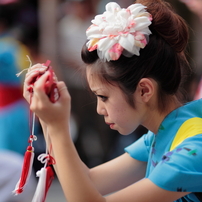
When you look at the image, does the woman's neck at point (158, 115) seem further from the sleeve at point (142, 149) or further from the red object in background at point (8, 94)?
the red object in background at point (8, 94)

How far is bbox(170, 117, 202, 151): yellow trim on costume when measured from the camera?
1437mm

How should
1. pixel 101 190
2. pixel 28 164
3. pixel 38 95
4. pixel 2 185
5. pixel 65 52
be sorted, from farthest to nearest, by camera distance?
pixel 65 52
pixel 2 185
pixel 101 190
pixel 28 164
pixel 38 95

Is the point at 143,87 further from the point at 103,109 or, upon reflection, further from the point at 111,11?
the point at 111,11

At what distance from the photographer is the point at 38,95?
128 centimetres

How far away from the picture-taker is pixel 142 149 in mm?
1793

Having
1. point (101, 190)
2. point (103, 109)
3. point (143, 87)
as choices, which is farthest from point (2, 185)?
point (143, 87)

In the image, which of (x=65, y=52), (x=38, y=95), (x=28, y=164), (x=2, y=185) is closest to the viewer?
(x=38, y=95)

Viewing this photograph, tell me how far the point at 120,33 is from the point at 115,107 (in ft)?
0.92

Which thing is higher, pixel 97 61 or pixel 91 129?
pixel 91 129

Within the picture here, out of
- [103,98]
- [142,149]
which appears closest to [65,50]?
[142,149]

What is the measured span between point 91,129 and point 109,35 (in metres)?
2.71

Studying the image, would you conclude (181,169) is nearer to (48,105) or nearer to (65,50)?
(48,105)

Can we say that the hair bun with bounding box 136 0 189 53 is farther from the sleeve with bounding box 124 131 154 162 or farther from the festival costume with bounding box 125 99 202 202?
the sleeve with bounding box 124 131 154 162

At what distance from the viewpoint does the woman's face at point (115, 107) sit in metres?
1.54
